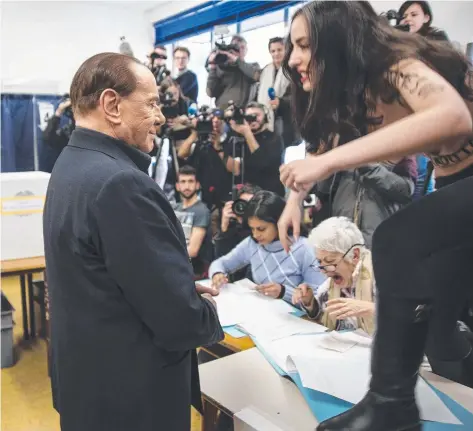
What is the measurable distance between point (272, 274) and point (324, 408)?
3.96 feet

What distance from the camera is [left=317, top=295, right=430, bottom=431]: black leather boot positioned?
0.82 meters

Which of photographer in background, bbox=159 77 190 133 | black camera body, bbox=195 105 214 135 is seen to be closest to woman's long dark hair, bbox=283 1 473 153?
black camera body, bbox=195 105 214 135

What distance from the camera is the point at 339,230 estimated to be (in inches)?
71.4

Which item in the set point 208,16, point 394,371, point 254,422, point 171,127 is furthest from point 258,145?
point 208,16

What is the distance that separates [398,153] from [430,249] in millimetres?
158

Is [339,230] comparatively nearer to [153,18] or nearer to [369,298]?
[369,298]

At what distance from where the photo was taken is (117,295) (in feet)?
3.46

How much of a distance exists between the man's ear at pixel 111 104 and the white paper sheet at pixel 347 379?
2.39ft

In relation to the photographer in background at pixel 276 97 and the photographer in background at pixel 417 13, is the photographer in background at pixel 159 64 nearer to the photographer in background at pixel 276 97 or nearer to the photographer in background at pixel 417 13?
the photographer in background at pixel 276 97

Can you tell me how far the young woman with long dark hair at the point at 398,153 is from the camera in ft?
2.51

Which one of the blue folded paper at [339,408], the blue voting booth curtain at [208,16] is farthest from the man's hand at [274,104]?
the blue folded paper at [339,408]

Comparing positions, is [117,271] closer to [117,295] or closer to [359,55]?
[117,295]

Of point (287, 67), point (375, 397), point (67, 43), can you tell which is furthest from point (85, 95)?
point (67, 43)

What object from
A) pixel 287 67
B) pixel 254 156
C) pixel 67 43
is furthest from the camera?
pixel 67 43
